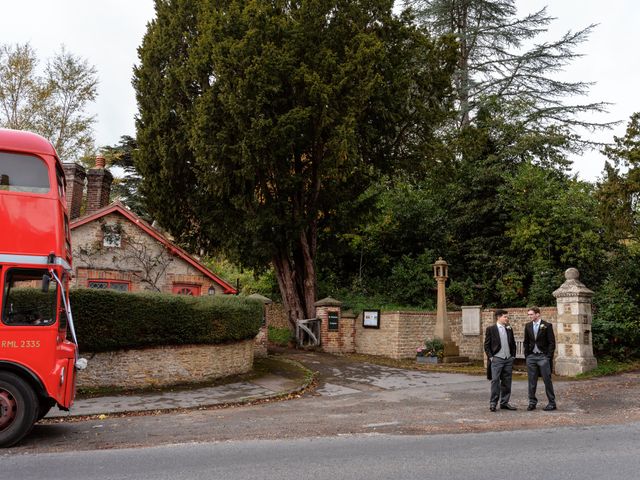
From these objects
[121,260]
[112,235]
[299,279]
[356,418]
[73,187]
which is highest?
[73,187]

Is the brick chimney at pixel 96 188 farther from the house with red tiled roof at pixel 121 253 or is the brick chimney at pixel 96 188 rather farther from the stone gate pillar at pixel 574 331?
the stone gate pillar at pixel 574 331

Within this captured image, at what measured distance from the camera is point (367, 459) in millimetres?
6758

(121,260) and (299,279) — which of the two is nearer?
(121,260)

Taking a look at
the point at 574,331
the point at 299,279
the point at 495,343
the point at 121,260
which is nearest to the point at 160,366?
the point at 121,260

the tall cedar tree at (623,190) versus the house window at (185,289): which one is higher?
the tall cedar tree at (623,190)

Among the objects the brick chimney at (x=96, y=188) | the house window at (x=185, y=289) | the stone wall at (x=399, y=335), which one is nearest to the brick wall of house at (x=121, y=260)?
the house window at (x=185, y=289)

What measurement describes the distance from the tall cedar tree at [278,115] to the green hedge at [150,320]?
4.81 m

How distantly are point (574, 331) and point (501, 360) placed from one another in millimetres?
6207

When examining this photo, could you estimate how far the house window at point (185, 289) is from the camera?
20641 millimetres

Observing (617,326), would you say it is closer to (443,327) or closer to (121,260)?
(443,327)

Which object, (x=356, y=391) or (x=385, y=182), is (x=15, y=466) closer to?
(x=356, y=391)

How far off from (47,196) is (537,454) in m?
7.90

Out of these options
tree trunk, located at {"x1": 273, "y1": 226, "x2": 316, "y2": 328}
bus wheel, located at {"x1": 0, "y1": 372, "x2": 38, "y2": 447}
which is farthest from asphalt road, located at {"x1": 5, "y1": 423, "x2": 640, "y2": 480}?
tree trunk, located at {"x1": 273, "y1": 226, "x2": 316, "y2": 328}

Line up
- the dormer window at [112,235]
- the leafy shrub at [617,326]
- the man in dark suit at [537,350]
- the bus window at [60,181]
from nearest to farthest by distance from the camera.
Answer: the bus window at [60,181]
the man in dark suit at [537,350]
the leafy shrub at [617,326]
the dormer window at [112,235]
